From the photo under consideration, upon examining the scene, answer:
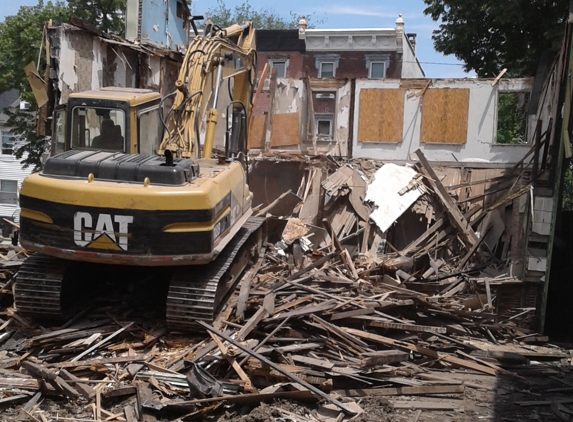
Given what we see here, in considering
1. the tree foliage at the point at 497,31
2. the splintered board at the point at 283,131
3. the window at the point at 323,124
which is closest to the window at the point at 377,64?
the window at the point at 323,124

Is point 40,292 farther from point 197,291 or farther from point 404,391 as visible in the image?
point 404,391

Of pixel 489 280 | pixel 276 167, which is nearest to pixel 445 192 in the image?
pixel 489 280

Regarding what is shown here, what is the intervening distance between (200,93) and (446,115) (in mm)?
12425

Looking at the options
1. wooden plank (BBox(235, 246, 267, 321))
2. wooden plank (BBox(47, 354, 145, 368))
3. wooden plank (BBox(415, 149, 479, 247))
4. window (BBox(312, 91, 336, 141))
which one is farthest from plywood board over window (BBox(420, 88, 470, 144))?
wooden plank (BBox(47, 354, 145, 368))

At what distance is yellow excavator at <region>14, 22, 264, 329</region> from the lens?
769cm

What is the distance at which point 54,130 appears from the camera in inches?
388

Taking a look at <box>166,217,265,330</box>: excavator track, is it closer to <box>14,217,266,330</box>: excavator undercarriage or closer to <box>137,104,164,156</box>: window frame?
<box>14,217,266,330</box>: excavator undercarriage

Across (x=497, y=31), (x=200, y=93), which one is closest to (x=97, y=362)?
(x=200, y=93)

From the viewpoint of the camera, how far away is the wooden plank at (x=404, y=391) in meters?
7.29

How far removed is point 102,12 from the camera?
2988 cm

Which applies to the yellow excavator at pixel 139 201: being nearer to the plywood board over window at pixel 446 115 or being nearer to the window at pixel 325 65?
the plywood board over window at pixel 446 115

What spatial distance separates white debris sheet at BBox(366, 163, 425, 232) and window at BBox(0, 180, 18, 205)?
82.8ft

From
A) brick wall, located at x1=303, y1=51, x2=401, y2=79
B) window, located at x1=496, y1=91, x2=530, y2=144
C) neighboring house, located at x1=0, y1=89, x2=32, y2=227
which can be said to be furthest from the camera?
brick wall, located at x1=303, y1=51, x2=401, y2=79

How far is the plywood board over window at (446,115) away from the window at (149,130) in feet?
40.3
